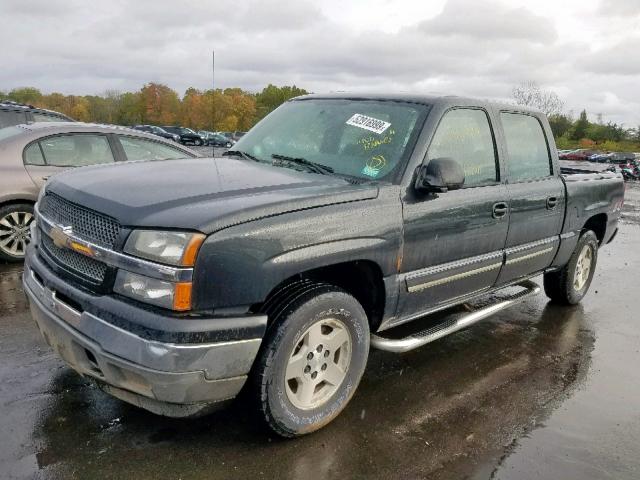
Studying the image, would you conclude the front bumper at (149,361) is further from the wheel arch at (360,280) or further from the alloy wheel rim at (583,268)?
the alloy wheel rim at (583,268)

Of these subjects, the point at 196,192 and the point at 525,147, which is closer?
the point at 196,192

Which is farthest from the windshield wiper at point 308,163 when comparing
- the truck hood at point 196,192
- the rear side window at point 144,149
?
the rear side window at point 144,149

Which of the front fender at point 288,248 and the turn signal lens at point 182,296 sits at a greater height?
the front fender at point 288,248

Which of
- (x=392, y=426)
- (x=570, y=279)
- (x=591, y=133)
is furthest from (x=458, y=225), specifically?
(x=591, y=133)

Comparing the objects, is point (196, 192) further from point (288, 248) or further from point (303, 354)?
point (303, 354)

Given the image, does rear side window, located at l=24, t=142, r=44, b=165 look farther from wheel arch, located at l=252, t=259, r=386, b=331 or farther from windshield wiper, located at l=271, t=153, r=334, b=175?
wheel arch, located at l=252, t=259, r=386, b=331

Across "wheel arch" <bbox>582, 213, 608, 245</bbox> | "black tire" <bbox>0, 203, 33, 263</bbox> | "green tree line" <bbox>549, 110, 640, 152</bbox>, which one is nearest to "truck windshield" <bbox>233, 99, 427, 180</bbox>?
"black tire" <bbox>0, 203, 33, 263</bbox>

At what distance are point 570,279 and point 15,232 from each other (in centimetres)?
569

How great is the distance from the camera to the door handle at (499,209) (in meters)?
4.04

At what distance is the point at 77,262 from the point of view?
2.86m

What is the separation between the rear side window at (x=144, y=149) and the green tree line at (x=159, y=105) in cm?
5371

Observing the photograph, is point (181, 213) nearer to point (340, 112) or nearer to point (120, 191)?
point (120, 191)

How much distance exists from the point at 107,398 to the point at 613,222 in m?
5.39

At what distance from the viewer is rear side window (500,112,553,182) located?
14.6 ft
